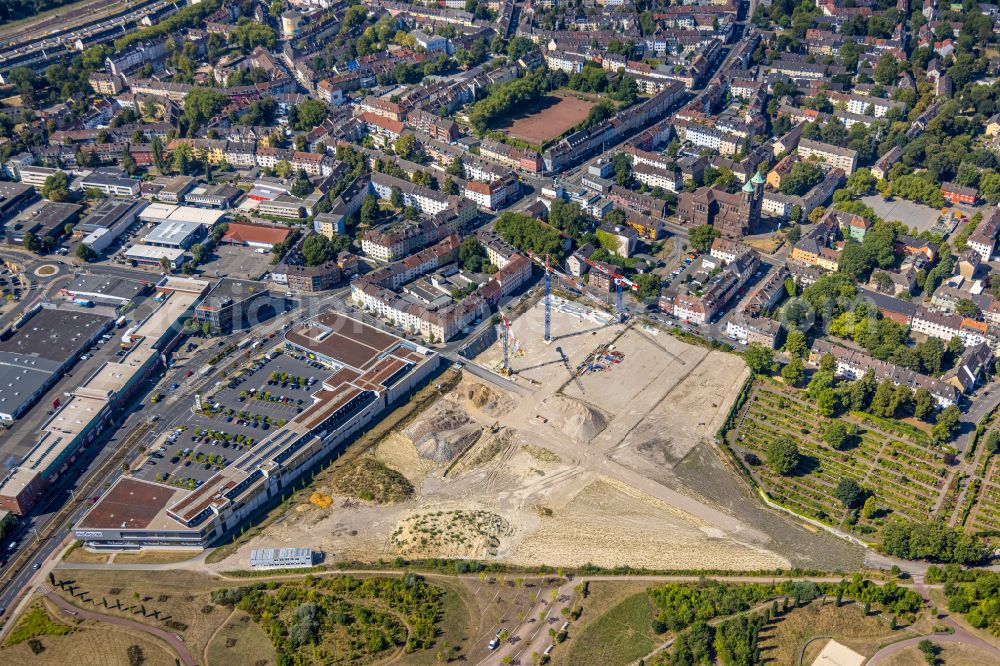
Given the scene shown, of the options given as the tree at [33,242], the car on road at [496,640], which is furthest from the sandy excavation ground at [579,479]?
the tree at [33,242]

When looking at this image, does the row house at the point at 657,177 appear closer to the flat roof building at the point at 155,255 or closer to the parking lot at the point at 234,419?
the parking lot at the point at 234,419

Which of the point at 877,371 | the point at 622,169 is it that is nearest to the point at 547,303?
the point at 622,169

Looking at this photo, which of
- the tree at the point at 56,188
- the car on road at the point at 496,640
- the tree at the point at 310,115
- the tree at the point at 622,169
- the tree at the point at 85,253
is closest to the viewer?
the car on road at the point at 496,640

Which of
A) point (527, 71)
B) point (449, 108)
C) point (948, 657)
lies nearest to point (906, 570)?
point (948, 657)

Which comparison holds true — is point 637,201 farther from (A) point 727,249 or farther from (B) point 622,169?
(A) point 727,249

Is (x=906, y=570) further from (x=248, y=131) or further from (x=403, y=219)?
(x=248, y=131)

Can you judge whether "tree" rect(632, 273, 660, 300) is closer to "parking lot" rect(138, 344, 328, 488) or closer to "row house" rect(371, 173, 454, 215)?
"row house" rect(371, 173, 454, 215)
